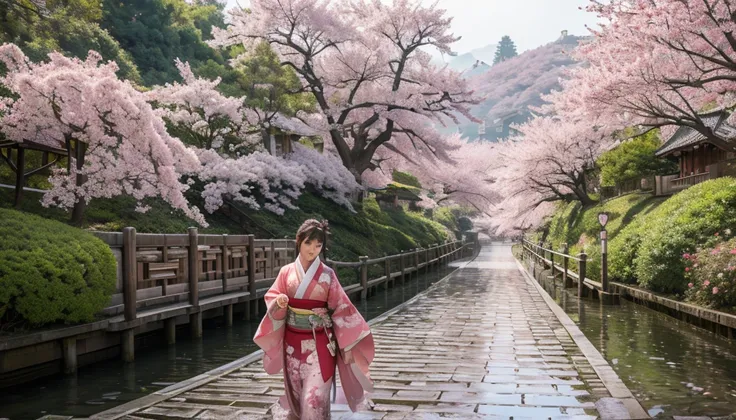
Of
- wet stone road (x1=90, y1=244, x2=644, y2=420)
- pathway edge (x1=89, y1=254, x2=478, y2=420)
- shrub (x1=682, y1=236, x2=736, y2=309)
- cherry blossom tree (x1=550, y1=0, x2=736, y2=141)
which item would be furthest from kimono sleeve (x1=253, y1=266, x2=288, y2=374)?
cherry blossom tree (x1=550, y1=0, x2=736, y2=141)

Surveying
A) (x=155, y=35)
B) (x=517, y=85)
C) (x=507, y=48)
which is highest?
(x=507, y=48)

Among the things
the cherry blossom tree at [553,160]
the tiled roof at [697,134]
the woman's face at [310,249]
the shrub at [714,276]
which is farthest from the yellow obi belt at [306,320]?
the cherry blossom tree at [553,160]

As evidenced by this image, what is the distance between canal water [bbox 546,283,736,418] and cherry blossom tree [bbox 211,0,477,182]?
14160 millimetres

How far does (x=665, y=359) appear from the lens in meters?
9.16

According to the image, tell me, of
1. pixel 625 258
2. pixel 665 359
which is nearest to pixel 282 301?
pixel 665 359

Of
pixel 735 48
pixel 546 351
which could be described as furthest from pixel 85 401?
pixel 735 48

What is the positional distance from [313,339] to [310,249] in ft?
2.31

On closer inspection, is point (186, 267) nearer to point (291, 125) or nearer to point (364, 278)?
point (364, 278)

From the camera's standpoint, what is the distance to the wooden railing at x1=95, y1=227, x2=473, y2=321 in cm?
873

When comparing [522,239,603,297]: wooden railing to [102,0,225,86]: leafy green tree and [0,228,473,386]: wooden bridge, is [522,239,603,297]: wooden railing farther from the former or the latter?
[102,0,225,86]: leafy green tree

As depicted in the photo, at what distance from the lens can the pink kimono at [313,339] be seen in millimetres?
4895

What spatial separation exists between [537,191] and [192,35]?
76.9ft

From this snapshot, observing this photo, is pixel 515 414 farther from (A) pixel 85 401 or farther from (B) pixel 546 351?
(A) pixel 85 401

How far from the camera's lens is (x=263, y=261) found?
14.6m
